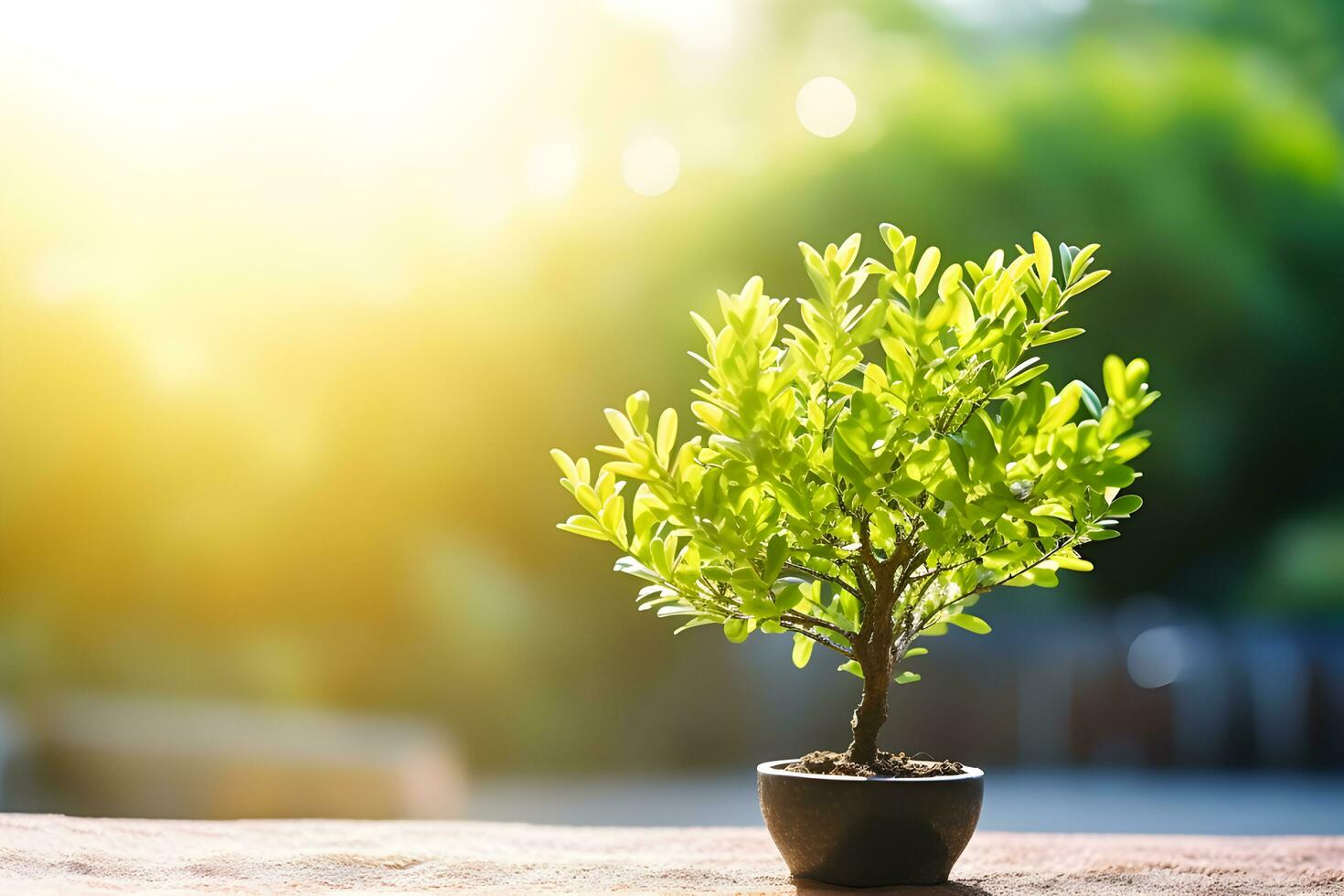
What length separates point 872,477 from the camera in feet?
2.92

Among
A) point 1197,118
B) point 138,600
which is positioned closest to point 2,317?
point 138,600

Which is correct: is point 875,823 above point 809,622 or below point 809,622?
below

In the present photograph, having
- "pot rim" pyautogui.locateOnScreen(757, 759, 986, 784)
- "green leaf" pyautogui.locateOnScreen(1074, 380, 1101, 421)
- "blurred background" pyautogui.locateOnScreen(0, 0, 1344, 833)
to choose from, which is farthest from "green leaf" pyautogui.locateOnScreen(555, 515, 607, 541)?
"blurred background" pyautogui.locateOnScreen(0, 0, 1344, 833)

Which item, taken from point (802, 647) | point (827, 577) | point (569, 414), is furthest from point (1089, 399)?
point (569, 414)

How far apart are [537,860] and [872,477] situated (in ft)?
1.78

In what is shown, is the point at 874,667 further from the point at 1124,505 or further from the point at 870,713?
the point at 1124,505

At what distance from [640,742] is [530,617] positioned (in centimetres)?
101

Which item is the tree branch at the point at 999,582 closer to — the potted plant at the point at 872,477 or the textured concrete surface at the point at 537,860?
the potted plant at the point at 872,477

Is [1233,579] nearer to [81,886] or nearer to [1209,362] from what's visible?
[1209,362]

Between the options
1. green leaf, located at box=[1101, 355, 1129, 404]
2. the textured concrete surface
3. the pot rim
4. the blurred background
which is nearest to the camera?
green leaf, located at box=[1101, 355, 1129, 404]

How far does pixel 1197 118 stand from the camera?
689cm

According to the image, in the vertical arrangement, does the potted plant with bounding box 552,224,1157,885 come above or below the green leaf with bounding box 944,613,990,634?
above

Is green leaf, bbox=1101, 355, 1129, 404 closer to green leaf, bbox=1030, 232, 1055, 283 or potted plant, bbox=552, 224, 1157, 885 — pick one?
potted plant, bbox=552, 224, 1157, 885

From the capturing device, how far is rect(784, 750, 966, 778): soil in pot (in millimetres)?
961
